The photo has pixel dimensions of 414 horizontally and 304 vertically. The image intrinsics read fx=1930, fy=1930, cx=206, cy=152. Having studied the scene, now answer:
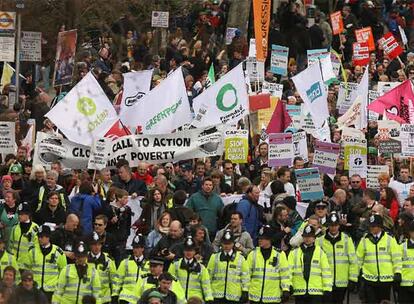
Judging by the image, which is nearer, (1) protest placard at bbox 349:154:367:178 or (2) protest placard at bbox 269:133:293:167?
(2) protest placard at bbox 269:133:293:167

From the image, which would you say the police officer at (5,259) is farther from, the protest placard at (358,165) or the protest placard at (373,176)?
the protest placard at (358,165)

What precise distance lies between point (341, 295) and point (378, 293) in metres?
0.48

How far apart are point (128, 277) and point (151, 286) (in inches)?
37.2

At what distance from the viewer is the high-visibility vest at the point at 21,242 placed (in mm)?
24531

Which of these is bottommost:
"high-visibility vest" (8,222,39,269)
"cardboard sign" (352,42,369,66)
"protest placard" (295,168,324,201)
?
"high-visibility vest" (8,222,39,269)

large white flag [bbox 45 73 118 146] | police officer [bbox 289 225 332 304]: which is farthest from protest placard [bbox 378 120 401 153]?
police officer [bbox 289 225 332 304]

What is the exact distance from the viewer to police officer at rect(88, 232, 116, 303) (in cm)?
2394

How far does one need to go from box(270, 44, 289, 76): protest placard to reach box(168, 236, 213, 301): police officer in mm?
11714

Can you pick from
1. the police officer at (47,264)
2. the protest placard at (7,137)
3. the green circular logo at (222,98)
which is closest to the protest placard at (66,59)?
the green circular logo at (222,98)

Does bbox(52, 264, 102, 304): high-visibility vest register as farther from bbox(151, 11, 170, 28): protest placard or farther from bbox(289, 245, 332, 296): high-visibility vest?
bbox(151, 11, 170, 28): protest placard

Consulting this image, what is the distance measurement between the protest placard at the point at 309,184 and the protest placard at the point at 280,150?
3.97 ft

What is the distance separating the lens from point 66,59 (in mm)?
32125

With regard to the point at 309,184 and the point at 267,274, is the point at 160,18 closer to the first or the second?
the point at 309,184

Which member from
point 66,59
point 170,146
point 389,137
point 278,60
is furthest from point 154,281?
point 278,60
